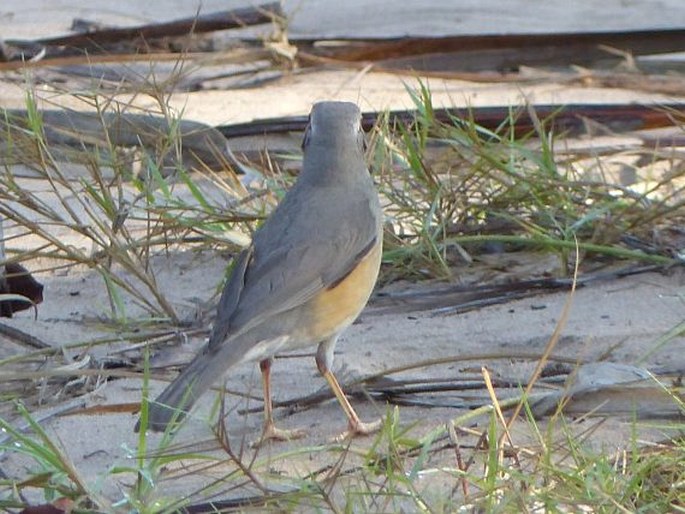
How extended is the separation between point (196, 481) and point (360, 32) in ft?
18.3

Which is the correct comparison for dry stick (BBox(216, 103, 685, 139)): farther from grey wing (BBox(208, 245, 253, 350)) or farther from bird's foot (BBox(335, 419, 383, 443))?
bird's foot (BBox(335, 419, 383, 443))

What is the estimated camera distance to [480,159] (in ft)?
18.0

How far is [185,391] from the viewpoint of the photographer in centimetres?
372

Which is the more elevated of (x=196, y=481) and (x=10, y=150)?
(x=10, y=150)

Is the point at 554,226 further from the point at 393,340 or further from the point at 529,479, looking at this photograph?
the point at 529,479

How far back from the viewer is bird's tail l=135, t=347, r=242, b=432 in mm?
3580

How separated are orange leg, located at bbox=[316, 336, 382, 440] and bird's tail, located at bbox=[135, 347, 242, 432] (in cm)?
36

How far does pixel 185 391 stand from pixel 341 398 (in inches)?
20.2

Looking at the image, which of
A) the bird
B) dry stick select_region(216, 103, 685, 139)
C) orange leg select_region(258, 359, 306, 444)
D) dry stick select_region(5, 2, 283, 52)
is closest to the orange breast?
the bird

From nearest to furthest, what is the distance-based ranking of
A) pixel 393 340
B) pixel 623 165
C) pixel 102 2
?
pixel 393 340 → pixel 623 165 → pixel 102 2

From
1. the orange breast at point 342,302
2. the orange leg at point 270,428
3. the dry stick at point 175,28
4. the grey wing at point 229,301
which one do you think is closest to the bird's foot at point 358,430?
the orange leg at point 270,428

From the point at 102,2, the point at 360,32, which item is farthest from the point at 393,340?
the point at 102,2

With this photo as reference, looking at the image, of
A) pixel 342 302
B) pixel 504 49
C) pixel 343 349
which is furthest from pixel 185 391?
pixel 504 49

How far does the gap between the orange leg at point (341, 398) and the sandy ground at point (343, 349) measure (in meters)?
0.05
